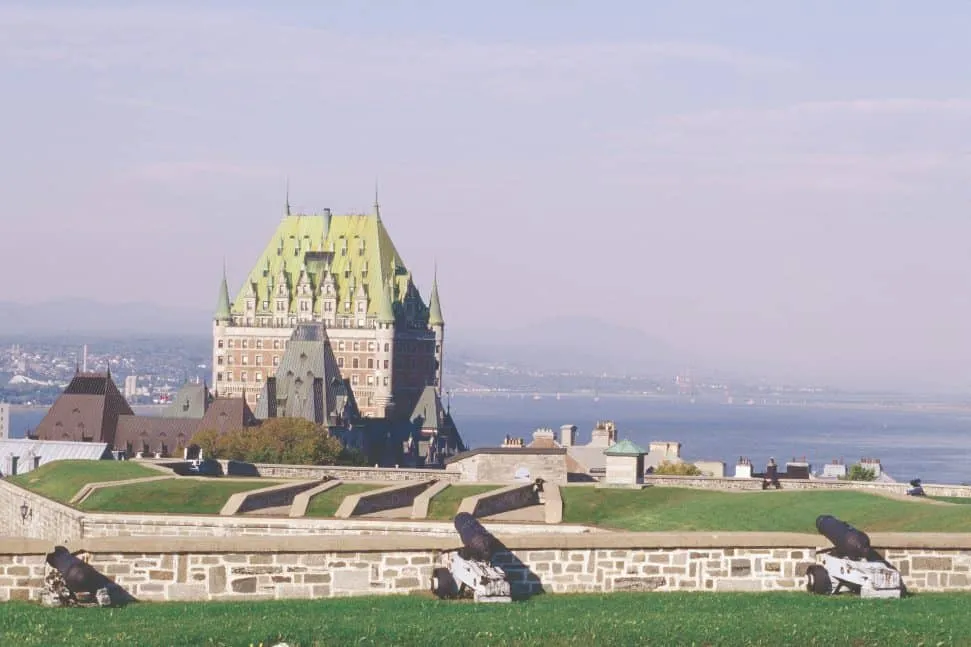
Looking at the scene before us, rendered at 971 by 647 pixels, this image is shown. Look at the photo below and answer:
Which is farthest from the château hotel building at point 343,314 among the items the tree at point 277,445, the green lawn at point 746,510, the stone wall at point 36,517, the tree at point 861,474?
the green lawn at point 746,510

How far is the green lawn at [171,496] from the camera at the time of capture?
50.9m

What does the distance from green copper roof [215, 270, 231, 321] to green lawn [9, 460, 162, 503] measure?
117452mm

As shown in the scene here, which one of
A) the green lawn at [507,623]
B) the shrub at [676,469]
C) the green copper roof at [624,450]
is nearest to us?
the green lawn at [507,623]

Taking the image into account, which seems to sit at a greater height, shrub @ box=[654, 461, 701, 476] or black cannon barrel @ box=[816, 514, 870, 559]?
black cannon barrel @ box=[816, 514, 870, 559]

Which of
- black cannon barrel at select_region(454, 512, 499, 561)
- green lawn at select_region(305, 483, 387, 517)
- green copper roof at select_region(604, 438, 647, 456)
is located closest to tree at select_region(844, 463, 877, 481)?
green copper roof at select_region(604, 438, 647, 456)

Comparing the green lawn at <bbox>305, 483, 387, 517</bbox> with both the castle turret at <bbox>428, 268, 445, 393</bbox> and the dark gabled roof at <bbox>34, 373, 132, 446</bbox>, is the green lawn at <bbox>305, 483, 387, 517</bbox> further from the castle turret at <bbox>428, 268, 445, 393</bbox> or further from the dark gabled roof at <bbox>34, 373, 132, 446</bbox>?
the castle turret at <bbox>428, 268, 445, 393</bbox>

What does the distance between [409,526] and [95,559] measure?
19029 millimetres

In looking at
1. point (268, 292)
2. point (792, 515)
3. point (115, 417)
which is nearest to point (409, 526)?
point (792, 515)

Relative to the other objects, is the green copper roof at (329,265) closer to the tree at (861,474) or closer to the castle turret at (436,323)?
the castle turret at (436,323)

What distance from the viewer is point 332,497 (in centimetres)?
5062

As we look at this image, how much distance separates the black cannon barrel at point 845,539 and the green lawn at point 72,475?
3579 centimetres

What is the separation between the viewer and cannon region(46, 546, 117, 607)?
23000 millimetres

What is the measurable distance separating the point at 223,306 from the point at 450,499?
14127cm

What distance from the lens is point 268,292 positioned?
18500cm
